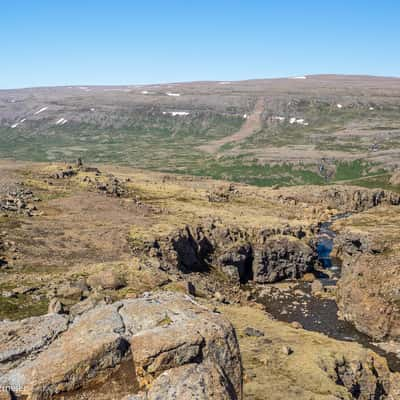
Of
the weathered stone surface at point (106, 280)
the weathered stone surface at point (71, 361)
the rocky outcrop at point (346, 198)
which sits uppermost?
the weathered stone surface at point (71, 361)

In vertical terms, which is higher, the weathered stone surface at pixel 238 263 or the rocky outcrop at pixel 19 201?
the rocky outcrop at pixel 19 201

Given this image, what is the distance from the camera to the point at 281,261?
78250mm

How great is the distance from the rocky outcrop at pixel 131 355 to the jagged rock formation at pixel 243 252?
4899 cm

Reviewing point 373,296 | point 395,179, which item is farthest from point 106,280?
point 395,179

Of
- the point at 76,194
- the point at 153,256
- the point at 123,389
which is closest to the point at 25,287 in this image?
the point at 153,256

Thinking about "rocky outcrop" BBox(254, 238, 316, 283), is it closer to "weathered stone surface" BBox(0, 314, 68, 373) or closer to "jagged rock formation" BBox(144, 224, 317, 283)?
"jagged rock formation" BBox(144, 224, 317, 283)

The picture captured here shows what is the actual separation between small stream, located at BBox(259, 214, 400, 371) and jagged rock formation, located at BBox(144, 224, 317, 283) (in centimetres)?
381

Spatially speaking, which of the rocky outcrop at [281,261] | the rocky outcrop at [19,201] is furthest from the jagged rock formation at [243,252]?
Answer: the rocky outcrop at [19,201]

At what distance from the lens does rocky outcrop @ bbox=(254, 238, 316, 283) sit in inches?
3029

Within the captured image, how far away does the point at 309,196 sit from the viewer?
5591 inches

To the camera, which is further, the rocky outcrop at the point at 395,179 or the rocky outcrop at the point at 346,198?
the rocky outcrop at the point at 395,179

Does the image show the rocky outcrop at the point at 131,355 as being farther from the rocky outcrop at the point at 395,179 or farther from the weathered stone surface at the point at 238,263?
the rocky outcrop at the point at 395,179

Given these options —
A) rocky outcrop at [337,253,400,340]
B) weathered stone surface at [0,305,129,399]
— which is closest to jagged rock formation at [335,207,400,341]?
rocky outcrop at [337,253,400,340]

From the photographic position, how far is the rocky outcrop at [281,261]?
76.9 meters
